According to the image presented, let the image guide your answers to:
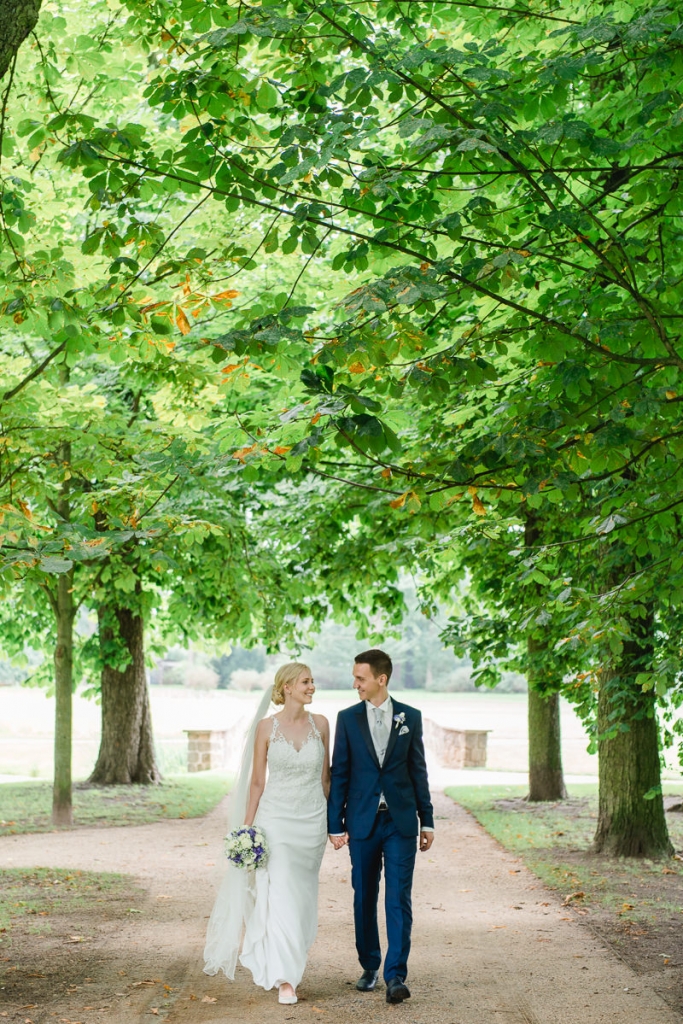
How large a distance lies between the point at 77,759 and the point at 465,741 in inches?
441

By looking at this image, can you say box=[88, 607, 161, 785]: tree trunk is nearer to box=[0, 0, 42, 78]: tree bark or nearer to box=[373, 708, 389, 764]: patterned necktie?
box=[373, 708, 389, 764]: patterned necktie

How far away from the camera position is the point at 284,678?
6.88 m

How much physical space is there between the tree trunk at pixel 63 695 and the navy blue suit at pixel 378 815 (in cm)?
870

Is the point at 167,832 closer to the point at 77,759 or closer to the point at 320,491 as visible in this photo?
the point at 320,491

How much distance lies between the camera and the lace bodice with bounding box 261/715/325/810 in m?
6.87

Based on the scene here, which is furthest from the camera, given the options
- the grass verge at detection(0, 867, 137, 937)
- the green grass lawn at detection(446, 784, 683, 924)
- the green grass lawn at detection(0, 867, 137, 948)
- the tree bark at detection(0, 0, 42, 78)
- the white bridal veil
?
the green grass lawn at detection(446, 784, 683, 924)

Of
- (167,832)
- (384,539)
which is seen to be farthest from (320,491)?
(167,832)

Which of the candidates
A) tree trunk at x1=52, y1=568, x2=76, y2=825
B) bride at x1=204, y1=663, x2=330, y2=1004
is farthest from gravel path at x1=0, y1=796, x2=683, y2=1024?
tree trunk at x1=52, y1=568, x2=76, y2=825

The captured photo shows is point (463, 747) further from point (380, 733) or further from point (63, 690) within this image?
point (380, 733)

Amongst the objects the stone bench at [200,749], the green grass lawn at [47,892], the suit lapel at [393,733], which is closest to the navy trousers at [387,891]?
the suit lapel at [393,733]

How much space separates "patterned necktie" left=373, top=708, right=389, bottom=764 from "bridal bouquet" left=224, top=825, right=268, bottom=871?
93 cm

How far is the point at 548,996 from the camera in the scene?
6.54 metres

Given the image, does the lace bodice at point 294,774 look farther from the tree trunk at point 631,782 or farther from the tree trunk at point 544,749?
the tree trunk at point 544,749

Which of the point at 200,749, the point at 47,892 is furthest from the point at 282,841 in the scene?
the point at 200,749
